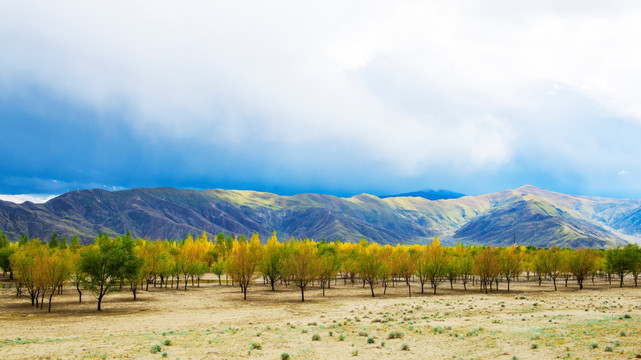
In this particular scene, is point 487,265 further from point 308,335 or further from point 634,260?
point 308,335

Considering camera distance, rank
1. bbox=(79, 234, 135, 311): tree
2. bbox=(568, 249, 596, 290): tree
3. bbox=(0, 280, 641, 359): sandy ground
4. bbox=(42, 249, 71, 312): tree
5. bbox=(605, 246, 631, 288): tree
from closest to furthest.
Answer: bbox=(0, 280, 641, 359): sandy ground < bbox=(42, 249, 71, 312): tree < bbox=(79, 234, 135, 311): tree < bbox=(568, 249, 596, 290): tree < bbox=(605, 246, 631, 288): tree

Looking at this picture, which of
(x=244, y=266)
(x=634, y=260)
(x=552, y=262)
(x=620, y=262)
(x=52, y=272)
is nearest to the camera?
(x=52, y=272)

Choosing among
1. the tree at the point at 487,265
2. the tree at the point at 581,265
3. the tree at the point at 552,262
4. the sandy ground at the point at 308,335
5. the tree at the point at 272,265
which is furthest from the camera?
the tree at the point at 552,262

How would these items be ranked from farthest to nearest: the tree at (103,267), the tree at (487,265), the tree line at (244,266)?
the tree at (487,265)
the tree line at (244,266)
the tree at (103,267)

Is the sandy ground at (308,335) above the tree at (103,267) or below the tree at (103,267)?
below

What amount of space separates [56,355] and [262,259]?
230 ft

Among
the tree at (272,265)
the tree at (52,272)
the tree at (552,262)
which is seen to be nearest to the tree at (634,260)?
the tree at (552,262)

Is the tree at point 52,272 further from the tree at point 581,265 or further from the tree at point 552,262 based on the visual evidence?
the tree at point 581,265

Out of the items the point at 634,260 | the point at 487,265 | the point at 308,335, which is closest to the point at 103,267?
the point at 308,335

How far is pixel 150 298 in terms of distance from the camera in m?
72.3

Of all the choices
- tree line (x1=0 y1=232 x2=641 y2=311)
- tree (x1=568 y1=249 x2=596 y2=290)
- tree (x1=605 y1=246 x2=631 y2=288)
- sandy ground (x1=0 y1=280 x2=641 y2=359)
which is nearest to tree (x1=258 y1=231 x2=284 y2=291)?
tree line (x1=0 y1=232 x2=641 y2=311)

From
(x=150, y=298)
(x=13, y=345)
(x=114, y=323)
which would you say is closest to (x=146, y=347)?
(x=13, y=345)

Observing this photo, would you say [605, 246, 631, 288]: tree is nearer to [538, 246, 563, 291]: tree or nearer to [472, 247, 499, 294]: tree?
[538, 246, 563, 291]: tree

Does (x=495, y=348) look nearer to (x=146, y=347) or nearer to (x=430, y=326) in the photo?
(x=430, y=326)
